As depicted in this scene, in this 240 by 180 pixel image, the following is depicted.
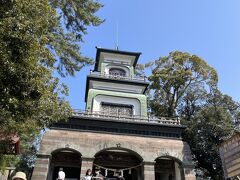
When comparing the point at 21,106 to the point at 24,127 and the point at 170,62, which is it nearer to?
the point at 24,127

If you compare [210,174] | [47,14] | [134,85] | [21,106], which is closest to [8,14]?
[47,14]

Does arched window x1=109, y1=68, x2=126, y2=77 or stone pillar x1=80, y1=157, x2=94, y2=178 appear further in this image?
arched window x1=109, y1=68, x2=126, y2=77

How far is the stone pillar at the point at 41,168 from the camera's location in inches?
634

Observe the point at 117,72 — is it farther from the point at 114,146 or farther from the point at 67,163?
the point at 67,163

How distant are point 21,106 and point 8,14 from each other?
2.57 metres

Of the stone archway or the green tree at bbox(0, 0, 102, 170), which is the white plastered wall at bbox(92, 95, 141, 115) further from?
the green tree at bbox(0, 0, 102, 170)

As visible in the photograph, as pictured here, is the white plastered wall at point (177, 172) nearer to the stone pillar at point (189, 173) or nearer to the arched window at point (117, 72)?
the stone pillar at point (189, 173)

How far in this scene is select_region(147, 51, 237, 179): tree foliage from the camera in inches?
994

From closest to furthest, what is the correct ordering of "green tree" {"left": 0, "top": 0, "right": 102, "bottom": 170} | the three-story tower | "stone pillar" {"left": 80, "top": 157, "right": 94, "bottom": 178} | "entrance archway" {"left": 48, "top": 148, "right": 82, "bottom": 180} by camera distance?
"green tree" {"left": 0, "top": 0, "right": 102, "bottom": 170}, "stone pillar" {"left": 80, "top": 157, "right": 94, "bottom": 178}, the three-story tower, "entrance archway" {"left": 48, "top": 148, "right": 82, "bottom": 180}

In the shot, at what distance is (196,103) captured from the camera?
29.9 m

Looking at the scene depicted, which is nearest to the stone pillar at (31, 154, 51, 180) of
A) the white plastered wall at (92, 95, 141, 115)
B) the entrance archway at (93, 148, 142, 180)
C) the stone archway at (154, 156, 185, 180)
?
the entrance archway at (93, 148, 142, 180)

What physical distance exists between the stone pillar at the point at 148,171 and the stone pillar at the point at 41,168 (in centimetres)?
630

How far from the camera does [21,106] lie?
7.57 metres

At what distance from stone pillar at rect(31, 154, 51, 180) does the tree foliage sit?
48.6 ft
